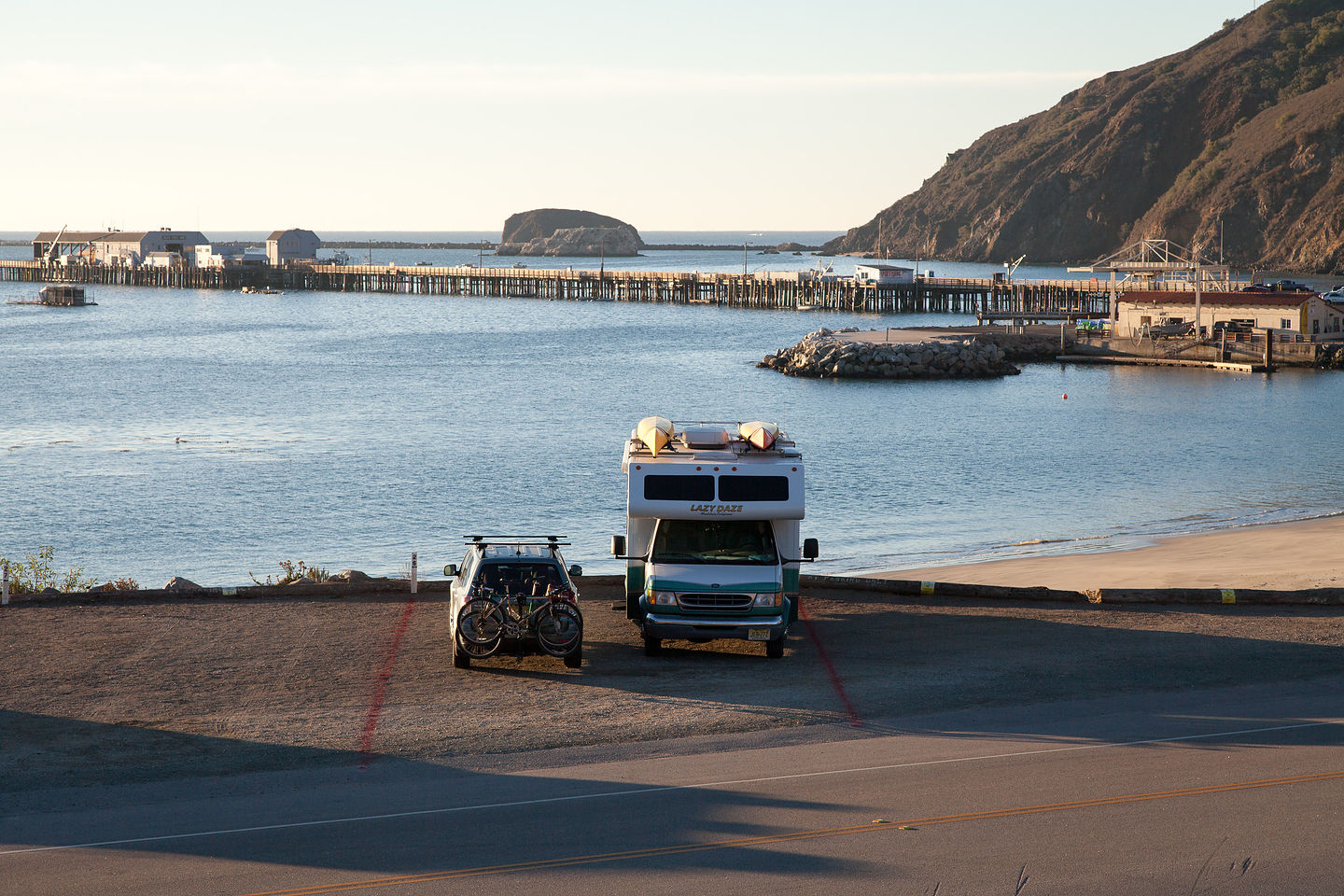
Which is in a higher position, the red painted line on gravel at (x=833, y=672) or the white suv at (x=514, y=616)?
the white suv at (x=514, y=616)

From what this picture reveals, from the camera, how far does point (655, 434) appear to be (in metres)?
17.2

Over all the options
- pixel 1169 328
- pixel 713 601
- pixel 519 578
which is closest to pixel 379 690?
pixel 519 578

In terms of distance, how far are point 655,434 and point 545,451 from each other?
34304 mm

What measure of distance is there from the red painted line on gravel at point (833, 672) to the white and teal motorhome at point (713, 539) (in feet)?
2.05

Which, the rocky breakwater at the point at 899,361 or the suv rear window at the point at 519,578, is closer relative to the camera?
the suv rear window at the point at 519,578

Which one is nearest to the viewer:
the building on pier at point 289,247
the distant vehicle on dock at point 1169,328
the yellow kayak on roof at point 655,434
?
the yellow kayak on roof at point 655,434

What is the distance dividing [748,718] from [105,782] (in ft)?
21.9

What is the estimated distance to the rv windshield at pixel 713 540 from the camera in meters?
16.8

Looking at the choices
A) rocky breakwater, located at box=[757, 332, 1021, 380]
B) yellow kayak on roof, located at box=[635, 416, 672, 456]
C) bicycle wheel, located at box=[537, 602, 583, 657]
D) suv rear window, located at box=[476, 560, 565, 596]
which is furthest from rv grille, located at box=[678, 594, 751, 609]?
rocky breakwater, located at box=[757, 332, 1021, 380]

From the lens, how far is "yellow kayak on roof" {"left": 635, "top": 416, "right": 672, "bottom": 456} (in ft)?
56.4

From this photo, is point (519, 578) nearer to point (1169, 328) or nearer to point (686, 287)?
point (1169, 328)

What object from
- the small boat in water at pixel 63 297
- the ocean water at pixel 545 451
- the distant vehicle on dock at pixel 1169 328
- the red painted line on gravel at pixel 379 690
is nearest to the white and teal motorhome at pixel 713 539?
the red painted line on gravel at pixel 379 690

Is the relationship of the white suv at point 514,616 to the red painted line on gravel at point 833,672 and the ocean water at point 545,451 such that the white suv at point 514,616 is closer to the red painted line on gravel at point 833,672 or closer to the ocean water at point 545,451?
the red painted line on gravel at point 833,672

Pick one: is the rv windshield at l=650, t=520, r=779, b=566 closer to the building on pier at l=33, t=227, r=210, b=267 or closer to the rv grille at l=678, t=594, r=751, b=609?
the rv grille at l=678, t=594, r=751, b=609
